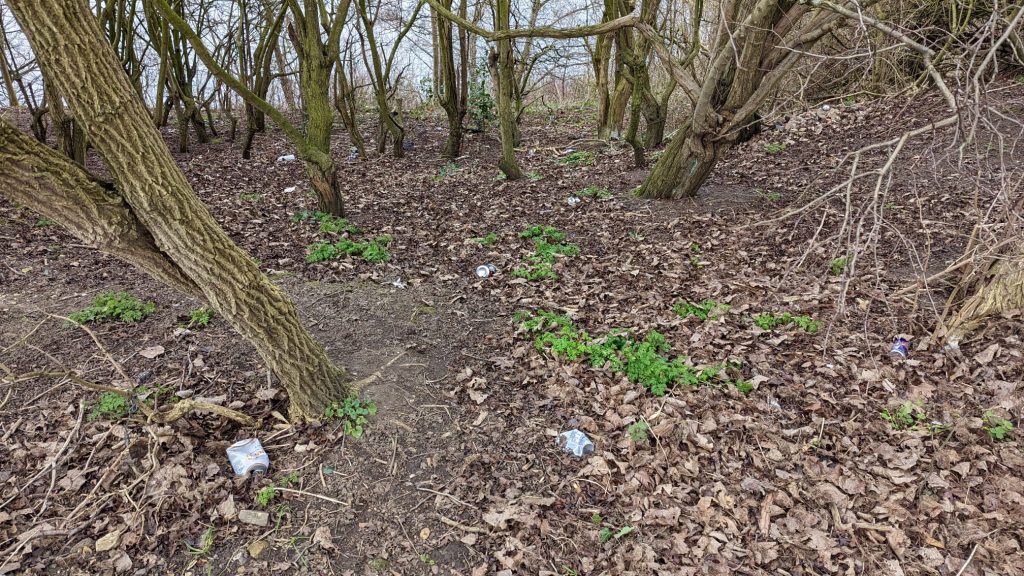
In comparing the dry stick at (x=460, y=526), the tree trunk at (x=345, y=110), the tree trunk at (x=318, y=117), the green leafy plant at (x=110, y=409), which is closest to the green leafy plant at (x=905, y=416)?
the dry stick at (x=460, y=526)

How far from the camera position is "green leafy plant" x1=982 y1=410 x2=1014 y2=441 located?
8.89 feet

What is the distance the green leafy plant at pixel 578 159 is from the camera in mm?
8570

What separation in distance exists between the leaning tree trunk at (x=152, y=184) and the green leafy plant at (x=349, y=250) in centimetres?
234

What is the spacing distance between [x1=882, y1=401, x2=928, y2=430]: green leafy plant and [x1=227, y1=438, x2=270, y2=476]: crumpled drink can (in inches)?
142

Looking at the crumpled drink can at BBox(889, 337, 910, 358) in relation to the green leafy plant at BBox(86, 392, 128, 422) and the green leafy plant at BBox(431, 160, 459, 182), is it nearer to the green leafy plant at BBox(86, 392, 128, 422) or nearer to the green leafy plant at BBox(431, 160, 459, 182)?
the green leafy plant at BBox(86, 392, 128, 422)

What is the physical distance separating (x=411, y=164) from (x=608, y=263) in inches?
208

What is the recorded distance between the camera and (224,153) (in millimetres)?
9477

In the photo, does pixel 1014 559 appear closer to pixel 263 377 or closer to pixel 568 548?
pixel 568 548

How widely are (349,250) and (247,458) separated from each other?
2886 mm

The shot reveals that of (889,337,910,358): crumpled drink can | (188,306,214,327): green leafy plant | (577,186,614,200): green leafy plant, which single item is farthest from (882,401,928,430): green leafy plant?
(188,306,214,327): green leafy plant

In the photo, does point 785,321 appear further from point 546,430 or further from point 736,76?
point 736,76

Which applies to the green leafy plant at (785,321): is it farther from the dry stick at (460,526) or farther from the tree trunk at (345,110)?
the tree trunk at (345,110)

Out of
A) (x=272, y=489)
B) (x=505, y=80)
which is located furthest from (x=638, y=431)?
(x=505, y=80)

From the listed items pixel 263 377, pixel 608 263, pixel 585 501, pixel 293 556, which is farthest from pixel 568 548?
pixel 608 263
